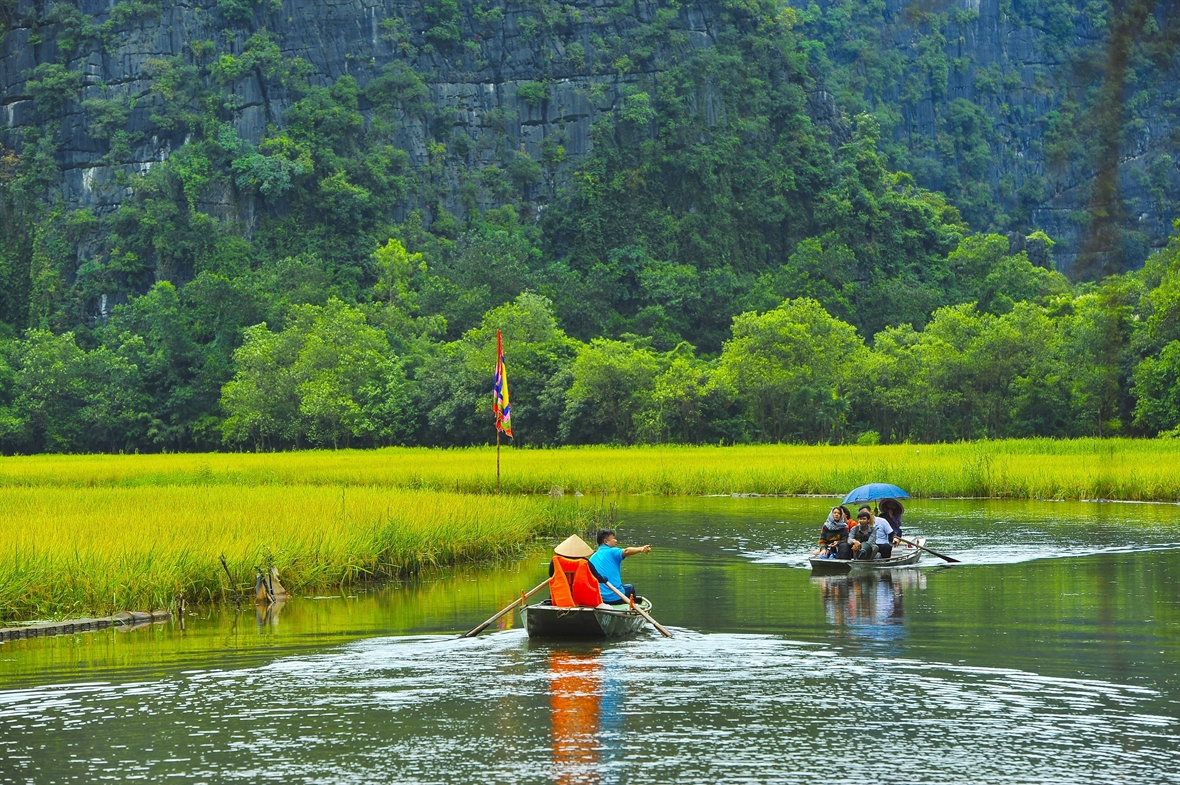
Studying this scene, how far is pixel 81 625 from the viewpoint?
1644 centimetres

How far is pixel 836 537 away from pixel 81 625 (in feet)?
40.5

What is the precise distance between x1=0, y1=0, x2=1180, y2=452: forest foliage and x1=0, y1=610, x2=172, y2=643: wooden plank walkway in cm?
4986

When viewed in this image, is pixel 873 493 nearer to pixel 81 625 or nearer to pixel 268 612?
pixel 268 612

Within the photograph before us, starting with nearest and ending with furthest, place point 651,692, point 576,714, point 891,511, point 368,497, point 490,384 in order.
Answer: point 576,714 → point 651,692 → point 891,511 → point 368,497 → point 490,384

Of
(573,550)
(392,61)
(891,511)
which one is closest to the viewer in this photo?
(573,550)

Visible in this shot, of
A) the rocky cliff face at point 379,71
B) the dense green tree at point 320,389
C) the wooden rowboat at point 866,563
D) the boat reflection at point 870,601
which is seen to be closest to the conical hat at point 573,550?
the boat reflection at point 870,601

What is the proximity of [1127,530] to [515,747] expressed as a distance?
2120cm

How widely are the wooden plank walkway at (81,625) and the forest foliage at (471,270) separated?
49.9 metres

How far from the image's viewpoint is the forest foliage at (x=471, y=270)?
69.1 m

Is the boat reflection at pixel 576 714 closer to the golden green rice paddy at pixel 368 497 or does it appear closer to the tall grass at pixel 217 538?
the golden green rice paddy at pixel 368 497

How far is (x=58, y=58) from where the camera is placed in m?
101

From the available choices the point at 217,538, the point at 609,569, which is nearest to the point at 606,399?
the point at 217,538

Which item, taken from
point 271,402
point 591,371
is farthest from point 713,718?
point 271,402

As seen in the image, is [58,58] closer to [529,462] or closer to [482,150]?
[482,150]
